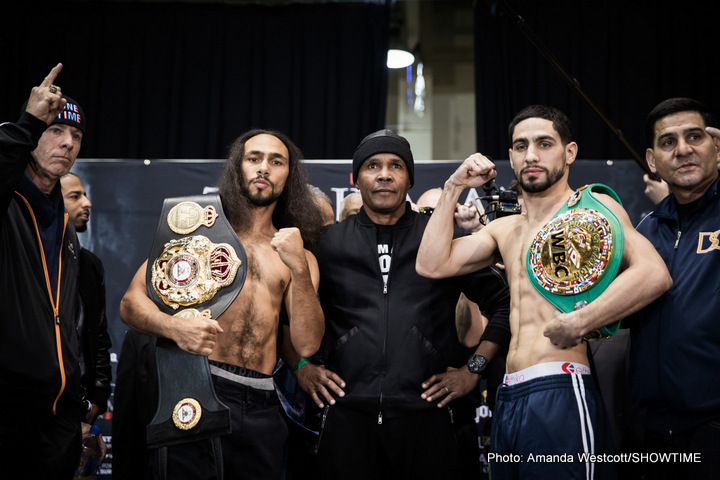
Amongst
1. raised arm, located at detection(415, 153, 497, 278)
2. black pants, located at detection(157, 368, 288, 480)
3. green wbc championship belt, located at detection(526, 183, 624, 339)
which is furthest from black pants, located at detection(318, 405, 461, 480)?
green wbc championship belt, located at detection(526, 183, 624, 339)

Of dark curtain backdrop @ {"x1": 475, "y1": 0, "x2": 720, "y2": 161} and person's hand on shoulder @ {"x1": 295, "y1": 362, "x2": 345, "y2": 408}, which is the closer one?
person's hand on shoulder @ {"x1": 295, "y1": 362, "x2": 345, "y2": 408}

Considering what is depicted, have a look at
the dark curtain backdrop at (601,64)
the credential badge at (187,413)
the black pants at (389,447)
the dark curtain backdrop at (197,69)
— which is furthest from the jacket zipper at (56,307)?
the dark curtain backdrop at (601,64)

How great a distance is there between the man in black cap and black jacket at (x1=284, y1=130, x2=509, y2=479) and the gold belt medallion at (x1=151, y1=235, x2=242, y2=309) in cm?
48

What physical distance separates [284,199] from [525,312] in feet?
4.34

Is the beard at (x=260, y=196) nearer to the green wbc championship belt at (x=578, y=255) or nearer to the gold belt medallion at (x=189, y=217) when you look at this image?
the gold belt medallion at (x=189, y=217)

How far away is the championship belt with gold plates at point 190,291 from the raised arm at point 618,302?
125 centimetres

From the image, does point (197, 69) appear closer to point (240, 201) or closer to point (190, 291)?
point (240, 201)

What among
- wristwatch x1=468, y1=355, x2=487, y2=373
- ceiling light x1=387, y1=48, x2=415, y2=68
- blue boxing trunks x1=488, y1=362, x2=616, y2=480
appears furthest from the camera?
ceiling light x1=387, y1=48, x2=415, y2=68

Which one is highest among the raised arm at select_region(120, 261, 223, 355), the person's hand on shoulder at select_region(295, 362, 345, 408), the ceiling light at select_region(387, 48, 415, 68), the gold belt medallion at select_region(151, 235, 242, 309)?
the ceiling light at select_region(387, 48, 415, 68)

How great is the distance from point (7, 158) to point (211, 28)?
12.2ft

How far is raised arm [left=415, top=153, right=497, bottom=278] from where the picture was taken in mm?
2498

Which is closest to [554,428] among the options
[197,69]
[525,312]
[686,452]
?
[525,312]

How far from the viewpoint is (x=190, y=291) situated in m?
2.46

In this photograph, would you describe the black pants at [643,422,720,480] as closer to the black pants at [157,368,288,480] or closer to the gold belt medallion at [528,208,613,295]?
the gold belt medallion at [528,208,613,295]
